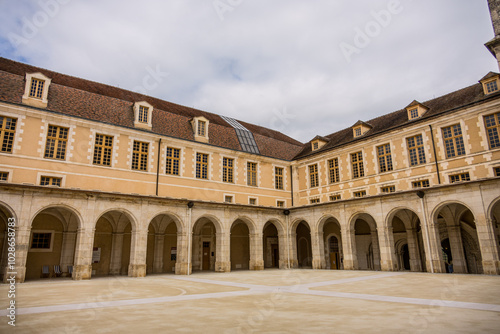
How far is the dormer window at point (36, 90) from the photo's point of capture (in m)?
19.4

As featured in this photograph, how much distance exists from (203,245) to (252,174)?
7116mm

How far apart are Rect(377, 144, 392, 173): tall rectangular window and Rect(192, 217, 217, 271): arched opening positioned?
13829 millimetres

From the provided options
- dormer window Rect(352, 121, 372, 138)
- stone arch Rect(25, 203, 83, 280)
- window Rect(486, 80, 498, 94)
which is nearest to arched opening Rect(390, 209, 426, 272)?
dormer window Rect(352, 121, 372, 138)

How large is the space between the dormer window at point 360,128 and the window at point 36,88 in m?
22.1

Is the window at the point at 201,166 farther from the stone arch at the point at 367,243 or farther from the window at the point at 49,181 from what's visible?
the stone arch at the point at 367,243

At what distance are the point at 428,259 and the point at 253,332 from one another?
16.3 m

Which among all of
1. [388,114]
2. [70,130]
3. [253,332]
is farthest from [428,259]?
[70,130]

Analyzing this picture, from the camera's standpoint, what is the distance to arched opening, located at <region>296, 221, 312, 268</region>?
97.5ft

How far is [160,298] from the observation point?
988 centimetres

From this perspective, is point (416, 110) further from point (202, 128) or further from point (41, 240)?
point (41, 240)

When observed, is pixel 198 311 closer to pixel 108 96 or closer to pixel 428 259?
pixel 428 259

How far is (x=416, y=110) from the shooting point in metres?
23.2

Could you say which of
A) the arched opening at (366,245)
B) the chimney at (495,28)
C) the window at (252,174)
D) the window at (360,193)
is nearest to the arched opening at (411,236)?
the arched opening at (366,245)

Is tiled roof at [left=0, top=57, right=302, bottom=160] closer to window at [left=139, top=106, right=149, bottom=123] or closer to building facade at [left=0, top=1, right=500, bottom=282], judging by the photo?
building facade at [left=0, top=1, right=500, bottom=282]
